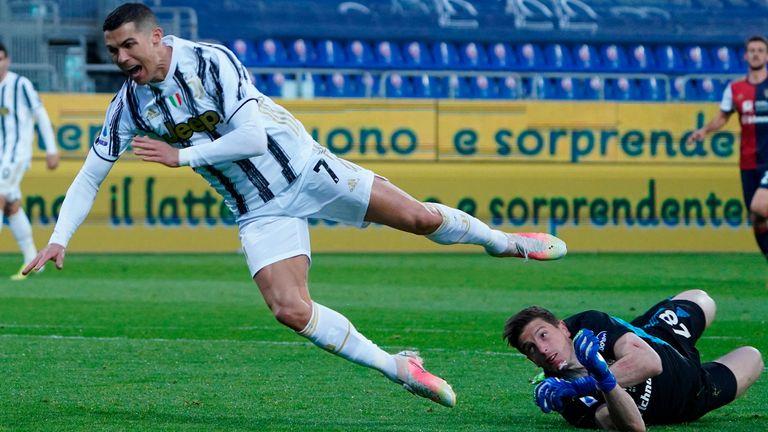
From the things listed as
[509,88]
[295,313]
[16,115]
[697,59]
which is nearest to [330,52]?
[509,88]

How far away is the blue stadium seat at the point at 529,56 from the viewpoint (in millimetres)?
21425

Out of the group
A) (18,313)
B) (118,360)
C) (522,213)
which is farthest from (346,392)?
(522,213)

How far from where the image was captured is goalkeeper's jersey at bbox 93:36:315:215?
19.1 ft

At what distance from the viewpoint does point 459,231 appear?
6.50 meters

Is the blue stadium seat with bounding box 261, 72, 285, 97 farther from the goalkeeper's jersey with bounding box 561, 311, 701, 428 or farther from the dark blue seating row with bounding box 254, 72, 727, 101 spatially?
the goalkeeper's jersey with bounding box 561, 311, 701, 428

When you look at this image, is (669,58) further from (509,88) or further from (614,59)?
(509,88)

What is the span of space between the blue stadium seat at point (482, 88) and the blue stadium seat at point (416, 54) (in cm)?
107

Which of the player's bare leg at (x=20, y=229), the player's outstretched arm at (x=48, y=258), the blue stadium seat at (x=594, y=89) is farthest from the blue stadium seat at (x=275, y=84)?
the player's outstretched arm at (x=48, y=258)

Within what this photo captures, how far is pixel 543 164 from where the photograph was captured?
53.9ft

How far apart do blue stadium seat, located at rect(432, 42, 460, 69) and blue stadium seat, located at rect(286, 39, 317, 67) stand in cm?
196

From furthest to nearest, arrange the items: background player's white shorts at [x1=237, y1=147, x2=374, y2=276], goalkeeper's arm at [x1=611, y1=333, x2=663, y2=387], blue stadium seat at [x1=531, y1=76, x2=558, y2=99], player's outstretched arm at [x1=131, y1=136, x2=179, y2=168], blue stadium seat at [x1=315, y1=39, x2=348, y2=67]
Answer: blue stadium seat at [x1=315, y1=39, x2=348, y2=67] < blue stadium seat at [x1=531, y1=76, x2=558, y2=99] < background player's white shorts at [x1=237, y1=147, x2=374, y2=276] < player's outstretched arm at [x1=131, y1=136, x2=179, y2=168] < goalkeeper's arm at [x1=611, y1=333, x2=663, y2=387]

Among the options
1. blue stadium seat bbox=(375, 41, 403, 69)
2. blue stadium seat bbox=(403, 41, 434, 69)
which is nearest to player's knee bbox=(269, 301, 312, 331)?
blue stadium seat bbox=(375, 41, 403, 69)

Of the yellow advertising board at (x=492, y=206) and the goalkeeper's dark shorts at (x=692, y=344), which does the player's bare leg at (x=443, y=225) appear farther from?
the yellow advertising board at (x=492, y=206)

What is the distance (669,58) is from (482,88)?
3933 mm
